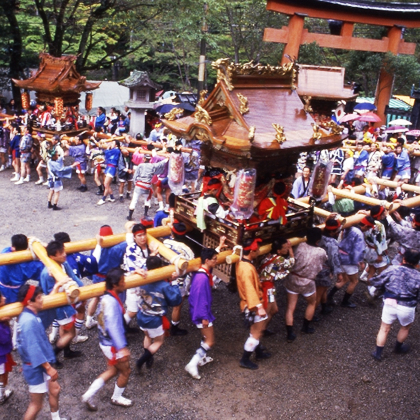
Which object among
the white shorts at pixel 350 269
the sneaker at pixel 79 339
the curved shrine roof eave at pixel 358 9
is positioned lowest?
the sneaker at pixel 79 339

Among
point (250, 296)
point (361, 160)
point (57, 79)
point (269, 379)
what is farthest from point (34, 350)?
point (57, 79)

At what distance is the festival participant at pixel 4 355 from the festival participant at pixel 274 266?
340 centimetres

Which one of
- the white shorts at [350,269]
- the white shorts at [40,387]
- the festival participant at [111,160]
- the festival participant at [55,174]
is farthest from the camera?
the festival participant at [111,160]

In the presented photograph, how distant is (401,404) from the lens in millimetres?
5680

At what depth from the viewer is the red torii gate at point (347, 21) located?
18.5m

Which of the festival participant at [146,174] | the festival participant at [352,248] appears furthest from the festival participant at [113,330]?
the festival participant at [146,174]

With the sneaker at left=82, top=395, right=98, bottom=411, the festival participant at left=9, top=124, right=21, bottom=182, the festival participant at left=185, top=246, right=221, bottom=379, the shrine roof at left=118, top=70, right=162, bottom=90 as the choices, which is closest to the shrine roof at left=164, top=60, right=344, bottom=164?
the festival participant at left=185, top=246, right=221, bottom=379

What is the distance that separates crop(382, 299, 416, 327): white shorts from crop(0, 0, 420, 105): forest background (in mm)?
12347

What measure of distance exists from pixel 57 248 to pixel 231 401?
2999mm

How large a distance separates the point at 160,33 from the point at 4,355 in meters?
19.4

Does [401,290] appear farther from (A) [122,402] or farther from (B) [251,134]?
(A) [122,402]

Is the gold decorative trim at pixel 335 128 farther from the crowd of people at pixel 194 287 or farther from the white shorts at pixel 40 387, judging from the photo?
the white shorts at pixel 40 387

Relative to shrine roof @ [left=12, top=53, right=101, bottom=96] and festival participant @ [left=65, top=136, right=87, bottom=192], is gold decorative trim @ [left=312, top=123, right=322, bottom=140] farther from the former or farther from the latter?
shrine roof @ [left=12, top=53, right=101, bottom=96]

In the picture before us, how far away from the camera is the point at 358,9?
18938 millimetres
